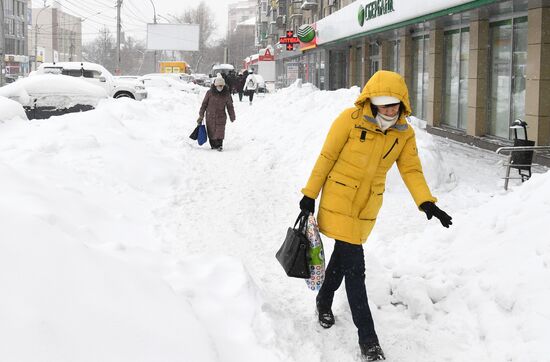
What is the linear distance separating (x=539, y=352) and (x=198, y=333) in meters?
1.92

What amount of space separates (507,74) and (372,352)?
11.4 metres

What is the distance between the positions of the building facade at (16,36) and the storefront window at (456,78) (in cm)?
7338

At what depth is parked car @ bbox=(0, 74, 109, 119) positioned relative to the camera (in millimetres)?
15633

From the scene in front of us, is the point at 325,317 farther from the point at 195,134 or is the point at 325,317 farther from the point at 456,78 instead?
the point at 456,78

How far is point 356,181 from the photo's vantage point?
12.8 ft

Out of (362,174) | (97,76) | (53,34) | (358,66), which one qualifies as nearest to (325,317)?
(362,174)

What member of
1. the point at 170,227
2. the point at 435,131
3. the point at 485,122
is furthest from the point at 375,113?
the point at 435,131

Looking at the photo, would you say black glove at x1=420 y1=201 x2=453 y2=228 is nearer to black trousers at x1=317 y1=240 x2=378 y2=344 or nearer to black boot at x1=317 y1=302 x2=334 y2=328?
black trousers at x1=317 y1=240 x2=378 y2=344

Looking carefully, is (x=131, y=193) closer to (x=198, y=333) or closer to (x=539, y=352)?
(x=198, y=333)

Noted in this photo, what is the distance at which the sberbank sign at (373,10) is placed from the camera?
17.5 metres

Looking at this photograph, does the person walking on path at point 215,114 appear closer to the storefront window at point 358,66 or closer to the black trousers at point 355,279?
the black trousers at point 355,279

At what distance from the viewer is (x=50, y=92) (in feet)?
52.2

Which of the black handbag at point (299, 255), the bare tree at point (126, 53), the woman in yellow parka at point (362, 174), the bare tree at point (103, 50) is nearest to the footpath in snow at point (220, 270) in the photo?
the black handbag at point (299, 255)

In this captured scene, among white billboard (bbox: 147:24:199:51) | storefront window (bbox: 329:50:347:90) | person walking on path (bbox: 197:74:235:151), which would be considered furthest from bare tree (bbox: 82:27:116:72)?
person walking on path (bbox: 197:74:235:151)
